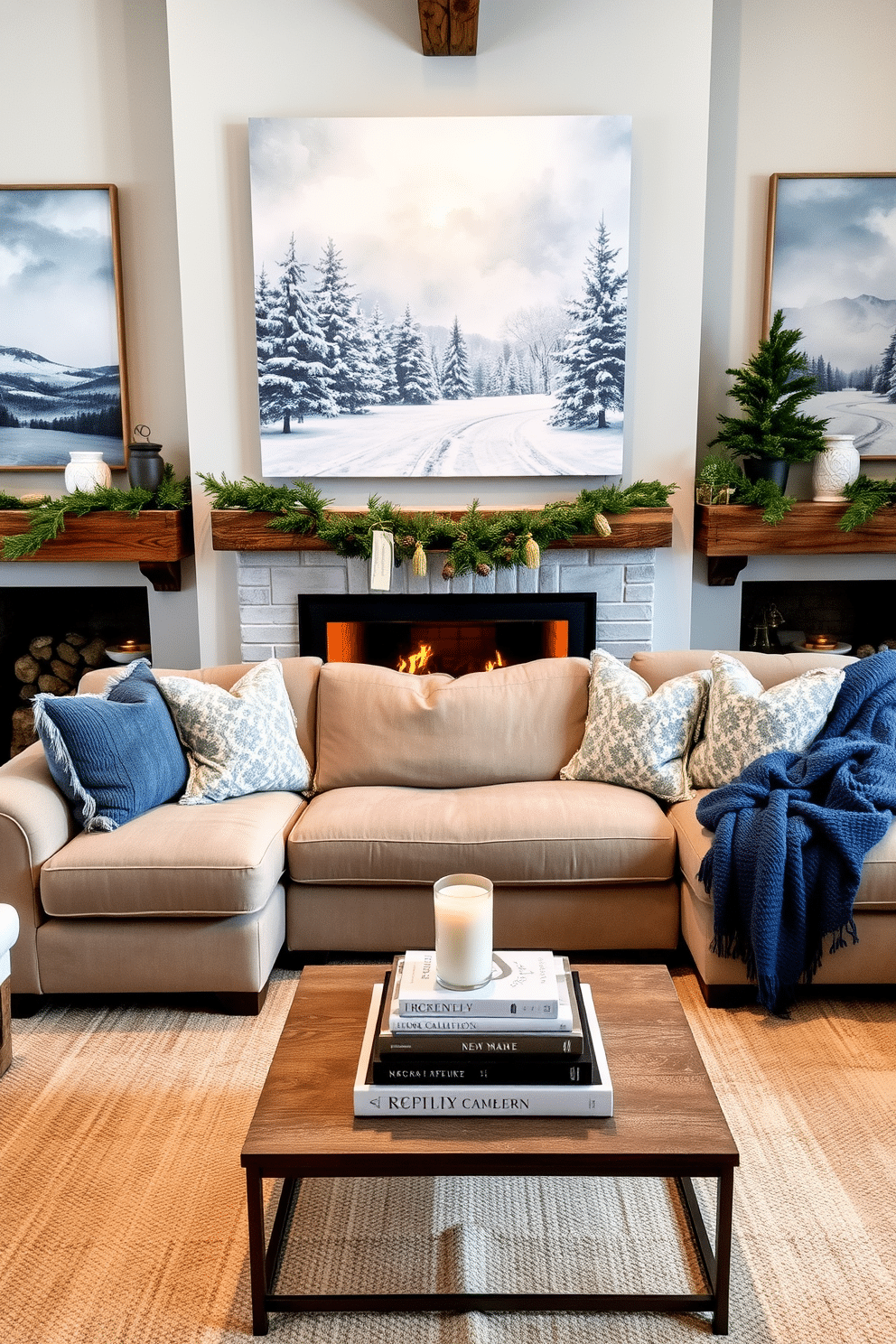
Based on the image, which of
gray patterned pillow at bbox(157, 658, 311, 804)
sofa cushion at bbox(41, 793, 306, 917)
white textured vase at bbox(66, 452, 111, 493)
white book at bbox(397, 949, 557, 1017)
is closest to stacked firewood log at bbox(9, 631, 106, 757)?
white textured vase at bbox(66, 452, 111, 493)

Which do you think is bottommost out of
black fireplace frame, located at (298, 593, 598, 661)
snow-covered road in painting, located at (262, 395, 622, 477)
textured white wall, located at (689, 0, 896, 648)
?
black fireplace frame, located at (298, 593, 598, 661)

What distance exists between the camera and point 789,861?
2.53m

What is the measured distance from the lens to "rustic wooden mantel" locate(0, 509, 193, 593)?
3.90m

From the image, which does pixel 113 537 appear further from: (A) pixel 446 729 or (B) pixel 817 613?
(B) pixel 817 613

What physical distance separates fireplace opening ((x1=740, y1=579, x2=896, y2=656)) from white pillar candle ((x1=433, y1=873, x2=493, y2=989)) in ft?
9.72

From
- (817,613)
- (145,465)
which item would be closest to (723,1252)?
(145,465)

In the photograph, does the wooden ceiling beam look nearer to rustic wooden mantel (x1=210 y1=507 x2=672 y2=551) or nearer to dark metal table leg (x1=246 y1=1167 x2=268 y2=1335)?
rustic wooden mantel (x1=210 y1=507 x2=672 y2=551)

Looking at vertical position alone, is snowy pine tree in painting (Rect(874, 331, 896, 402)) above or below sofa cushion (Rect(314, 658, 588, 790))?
above

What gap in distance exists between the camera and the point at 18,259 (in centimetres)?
407

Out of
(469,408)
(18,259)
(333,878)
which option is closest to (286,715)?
(333,878)

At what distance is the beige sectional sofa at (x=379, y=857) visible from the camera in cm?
260

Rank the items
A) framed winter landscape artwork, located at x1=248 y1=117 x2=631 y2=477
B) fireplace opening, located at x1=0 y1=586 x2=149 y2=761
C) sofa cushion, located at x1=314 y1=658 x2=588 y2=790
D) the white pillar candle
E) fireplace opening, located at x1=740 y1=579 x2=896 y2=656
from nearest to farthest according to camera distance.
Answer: the white pillar candle → sofa cushion, located at x1=314 y1=658 x2=588 y2=790 → framed winter landscape artwork, located at x1=248 y1=117 x2=631 y2=477 → fireplace opening, located at x1=740 y1=579 x2=896 y2=656 → fireplace opening, located at x1=0 y1=586 x2=149 y2=761

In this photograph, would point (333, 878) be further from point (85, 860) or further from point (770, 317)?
point (770, 317)

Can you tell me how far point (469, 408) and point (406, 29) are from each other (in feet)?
4.07
